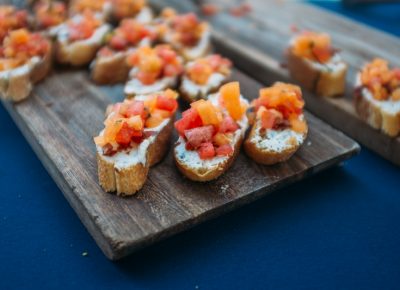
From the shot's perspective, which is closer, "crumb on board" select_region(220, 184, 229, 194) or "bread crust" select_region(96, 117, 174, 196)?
"bread crust" select_region(96, 117, 174, 196)

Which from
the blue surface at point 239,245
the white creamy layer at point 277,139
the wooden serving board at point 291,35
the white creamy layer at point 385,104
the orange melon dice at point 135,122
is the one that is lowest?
the blue surface at point 239,245

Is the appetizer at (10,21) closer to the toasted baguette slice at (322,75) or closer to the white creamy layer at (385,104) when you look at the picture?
the toasted baguette slice at (322,75)

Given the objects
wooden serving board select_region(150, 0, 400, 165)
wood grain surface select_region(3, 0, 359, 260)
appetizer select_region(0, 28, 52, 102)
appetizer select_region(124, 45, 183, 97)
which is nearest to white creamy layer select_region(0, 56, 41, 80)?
appetizer select_region(0, 28, 52, 102)

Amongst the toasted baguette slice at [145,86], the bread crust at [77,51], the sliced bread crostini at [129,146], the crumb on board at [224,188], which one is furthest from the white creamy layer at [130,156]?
the bread crust at [77,51]

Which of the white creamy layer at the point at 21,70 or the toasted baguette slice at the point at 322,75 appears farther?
the toasted baguette slice at the point at 322,75

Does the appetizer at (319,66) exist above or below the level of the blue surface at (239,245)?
above

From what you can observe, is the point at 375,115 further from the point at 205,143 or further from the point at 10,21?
the point at 10,21

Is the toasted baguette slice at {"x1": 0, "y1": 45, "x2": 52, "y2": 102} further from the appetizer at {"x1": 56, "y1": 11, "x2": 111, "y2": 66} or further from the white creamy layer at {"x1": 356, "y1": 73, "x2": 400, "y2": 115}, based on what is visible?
the white creamy layer at {"x1": 356, "y1": 73, "x2": 400, "y2": 115}
